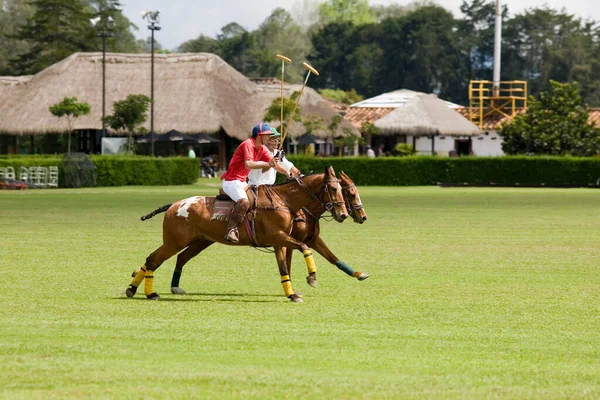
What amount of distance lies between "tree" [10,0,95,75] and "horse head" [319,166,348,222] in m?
90.6

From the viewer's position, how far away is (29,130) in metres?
77.0

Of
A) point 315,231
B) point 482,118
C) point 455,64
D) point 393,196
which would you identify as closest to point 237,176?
point 315,231

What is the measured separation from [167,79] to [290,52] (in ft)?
260

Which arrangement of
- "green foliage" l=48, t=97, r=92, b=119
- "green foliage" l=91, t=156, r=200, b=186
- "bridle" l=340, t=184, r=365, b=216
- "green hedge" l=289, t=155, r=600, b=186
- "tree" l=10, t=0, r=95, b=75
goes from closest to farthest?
"bridle" l=340, t=184, r=365, b=216, "green foliage" l=91, t=156, r=200, b=186, "green hedge" l=289, t=155, r=600, b=186, "green foliage" l=48, t=97, r=92, b=119, "tree" l=10, t=0, r=95, b=75

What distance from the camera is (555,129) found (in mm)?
70000

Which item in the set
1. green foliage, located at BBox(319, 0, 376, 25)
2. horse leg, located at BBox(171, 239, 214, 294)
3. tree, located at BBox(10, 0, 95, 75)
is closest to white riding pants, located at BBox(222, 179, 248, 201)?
horse leg, located at BBox(171, 239, 214, 294)

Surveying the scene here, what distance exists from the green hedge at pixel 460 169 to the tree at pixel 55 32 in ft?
159

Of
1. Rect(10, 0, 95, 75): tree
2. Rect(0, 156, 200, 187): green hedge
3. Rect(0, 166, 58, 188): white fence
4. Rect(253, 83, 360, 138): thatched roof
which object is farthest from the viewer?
Rect(10, 0, 95, 75): tree

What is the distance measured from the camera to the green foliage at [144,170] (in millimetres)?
54688

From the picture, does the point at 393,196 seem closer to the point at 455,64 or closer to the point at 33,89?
the point at 33,89

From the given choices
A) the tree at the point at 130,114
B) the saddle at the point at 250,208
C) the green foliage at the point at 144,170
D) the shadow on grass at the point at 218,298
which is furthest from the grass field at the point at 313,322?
the tree at the point at 130,114

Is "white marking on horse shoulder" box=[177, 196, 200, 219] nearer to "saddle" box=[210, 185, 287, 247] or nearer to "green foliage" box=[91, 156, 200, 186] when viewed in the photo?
"saddle" box=[210, 185, 287, 247]

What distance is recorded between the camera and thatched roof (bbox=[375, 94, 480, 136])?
85625 millimetres

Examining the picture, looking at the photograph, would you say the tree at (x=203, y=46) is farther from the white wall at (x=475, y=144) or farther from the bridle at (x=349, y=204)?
the bridle at (x=349, y=204)
